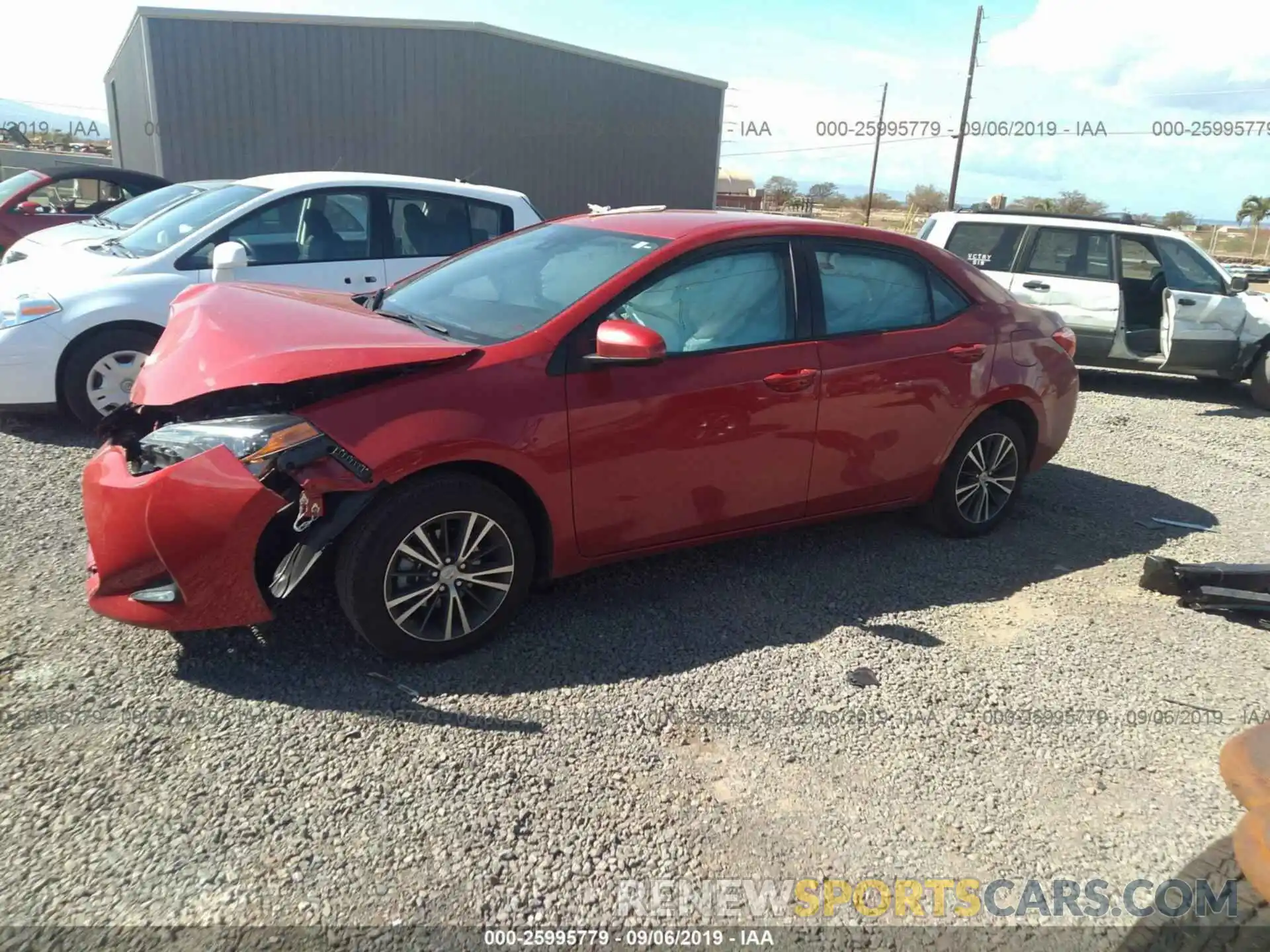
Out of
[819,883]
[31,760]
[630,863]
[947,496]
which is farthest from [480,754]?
[947,496]

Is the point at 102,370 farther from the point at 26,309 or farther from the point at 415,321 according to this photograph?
the point at 415,321

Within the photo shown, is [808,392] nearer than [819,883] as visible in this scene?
No

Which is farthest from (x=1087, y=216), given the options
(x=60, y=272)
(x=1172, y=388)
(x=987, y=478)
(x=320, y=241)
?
(x=60, y=272)

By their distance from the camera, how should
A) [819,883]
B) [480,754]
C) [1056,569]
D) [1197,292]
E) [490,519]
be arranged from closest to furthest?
[819,883] → [480,754] → [490,519] → [1056,569] → [1197,292]

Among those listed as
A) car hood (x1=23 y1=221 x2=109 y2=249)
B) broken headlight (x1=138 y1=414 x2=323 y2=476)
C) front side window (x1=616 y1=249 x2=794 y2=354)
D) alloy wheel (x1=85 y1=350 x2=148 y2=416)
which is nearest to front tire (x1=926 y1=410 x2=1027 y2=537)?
front side window (x1=616 y1=249 x2=794 y2=354)

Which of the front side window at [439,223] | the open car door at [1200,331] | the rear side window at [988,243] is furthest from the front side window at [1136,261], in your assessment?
the front side window at [439,223]

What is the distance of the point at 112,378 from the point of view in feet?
18.4

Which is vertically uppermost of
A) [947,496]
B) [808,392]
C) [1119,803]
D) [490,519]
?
[808,392]

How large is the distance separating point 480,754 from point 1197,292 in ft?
30.9

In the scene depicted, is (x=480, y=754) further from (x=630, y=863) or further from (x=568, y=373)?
(x=568, y=373)

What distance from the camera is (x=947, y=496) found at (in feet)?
15.7

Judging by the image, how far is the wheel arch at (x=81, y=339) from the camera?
5.45 m

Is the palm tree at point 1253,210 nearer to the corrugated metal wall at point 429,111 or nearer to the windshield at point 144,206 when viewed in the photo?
the corrugated metal wall at point 429,111

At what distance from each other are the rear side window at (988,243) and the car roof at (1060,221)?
2.0 inches
